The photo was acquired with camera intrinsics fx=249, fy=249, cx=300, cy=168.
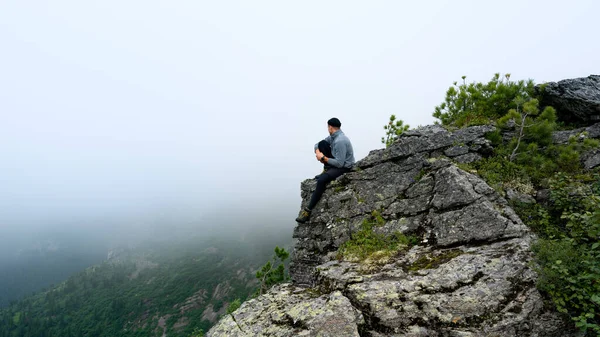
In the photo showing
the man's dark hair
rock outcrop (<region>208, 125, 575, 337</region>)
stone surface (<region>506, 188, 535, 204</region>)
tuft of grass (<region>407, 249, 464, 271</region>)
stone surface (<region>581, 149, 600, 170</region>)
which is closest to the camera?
rock outcrop (<region>208, 125, 575, 337</region>)

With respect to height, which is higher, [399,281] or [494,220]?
Answer: [494,220]

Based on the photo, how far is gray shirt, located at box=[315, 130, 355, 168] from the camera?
1277cm

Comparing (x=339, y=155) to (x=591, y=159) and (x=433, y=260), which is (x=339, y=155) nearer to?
(x=433, y=260)

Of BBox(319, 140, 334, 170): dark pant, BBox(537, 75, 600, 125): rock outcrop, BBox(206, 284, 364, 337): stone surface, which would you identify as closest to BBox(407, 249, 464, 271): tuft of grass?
BBox(206, 284, 364, 337): stone surface

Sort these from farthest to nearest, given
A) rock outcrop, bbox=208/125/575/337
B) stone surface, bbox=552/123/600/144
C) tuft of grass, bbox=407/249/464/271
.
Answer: stone surface, bbox=552/123/600/144, tuft of grass, bbox=407/249/464/271, rock outcrop, bbox=208/125/575/337

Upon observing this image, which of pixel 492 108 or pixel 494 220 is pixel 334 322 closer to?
pixel 494 220

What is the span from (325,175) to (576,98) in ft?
49.3

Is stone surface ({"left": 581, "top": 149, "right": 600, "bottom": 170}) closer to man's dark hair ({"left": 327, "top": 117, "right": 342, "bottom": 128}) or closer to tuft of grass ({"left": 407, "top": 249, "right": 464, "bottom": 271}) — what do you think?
tuft of grass ({"left": 407, "top": 249, "right": 464, "bottom": 271})

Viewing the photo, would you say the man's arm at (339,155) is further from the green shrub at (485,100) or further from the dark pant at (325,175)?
the green shrub at (485,100)

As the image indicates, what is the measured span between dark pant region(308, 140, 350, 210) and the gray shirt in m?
0.31

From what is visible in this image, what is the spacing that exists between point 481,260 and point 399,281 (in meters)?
2.40

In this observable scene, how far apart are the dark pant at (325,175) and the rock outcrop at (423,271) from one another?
1142 mm

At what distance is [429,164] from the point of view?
12.0m

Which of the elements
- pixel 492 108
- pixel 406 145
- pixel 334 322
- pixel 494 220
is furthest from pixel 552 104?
pixel 334 322
